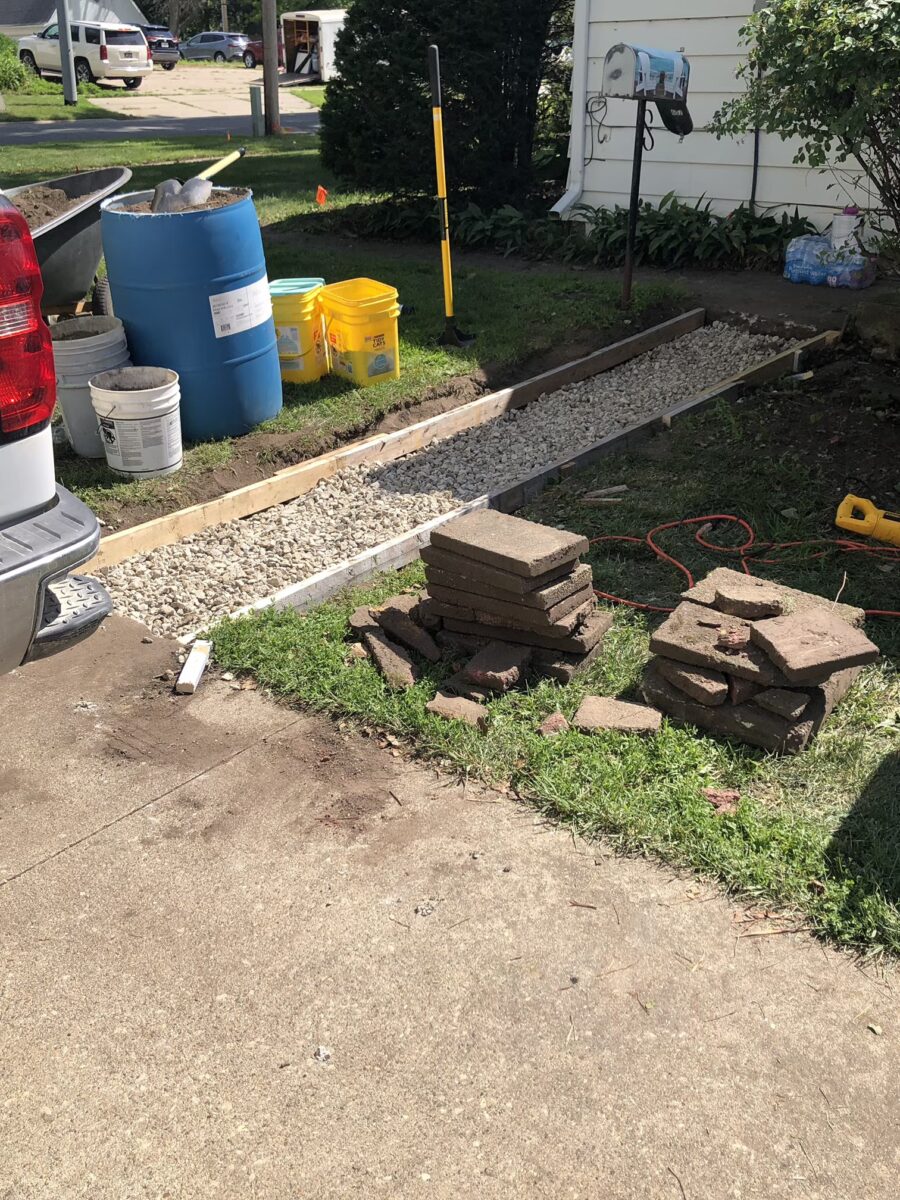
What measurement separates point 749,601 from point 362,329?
12.8 feet

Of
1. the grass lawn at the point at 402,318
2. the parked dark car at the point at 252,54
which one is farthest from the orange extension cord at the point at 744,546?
the parked dark car at the point at 252,54

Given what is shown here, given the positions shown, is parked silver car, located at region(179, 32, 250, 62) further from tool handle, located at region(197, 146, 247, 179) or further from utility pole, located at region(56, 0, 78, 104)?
tool handle, located at region(197, 146, 247, 179)

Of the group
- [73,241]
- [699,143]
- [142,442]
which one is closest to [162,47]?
[699,143]

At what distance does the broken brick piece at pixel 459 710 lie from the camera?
4078 millimetres

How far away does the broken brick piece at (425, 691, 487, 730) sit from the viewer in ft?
13.4

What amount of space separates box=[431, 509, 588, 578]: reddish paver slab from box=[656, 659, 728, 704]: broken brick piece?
604 mm

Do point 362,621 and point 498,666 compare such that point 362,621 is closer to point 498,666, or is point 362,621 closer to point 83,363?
point 498,666

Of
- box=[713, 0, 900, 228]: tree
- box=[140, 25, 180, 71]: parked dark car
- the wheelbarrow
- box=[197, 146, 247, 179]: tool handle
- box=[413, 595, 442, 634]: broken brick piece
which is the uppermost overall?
box=[140, 25, 180, 71]: parked dark car

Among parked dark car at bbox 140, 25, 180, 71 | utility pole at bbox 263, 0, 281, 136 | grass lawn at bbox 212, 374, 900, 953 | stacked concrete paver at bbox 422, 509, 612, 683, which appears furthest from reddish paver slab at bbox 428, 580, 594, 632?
parked dark car at bbox 140, 25, 180, 71

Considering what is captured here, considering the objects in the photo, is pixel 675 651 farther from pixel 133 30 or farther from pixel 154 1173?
pixel 133 30

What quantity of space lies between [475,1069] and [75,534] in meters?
1.70

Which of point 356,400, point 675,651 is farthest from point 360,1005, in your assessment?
point 356,400

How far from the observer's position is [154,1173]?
7.88 ft

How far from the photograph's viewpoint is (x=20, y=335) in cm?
271
